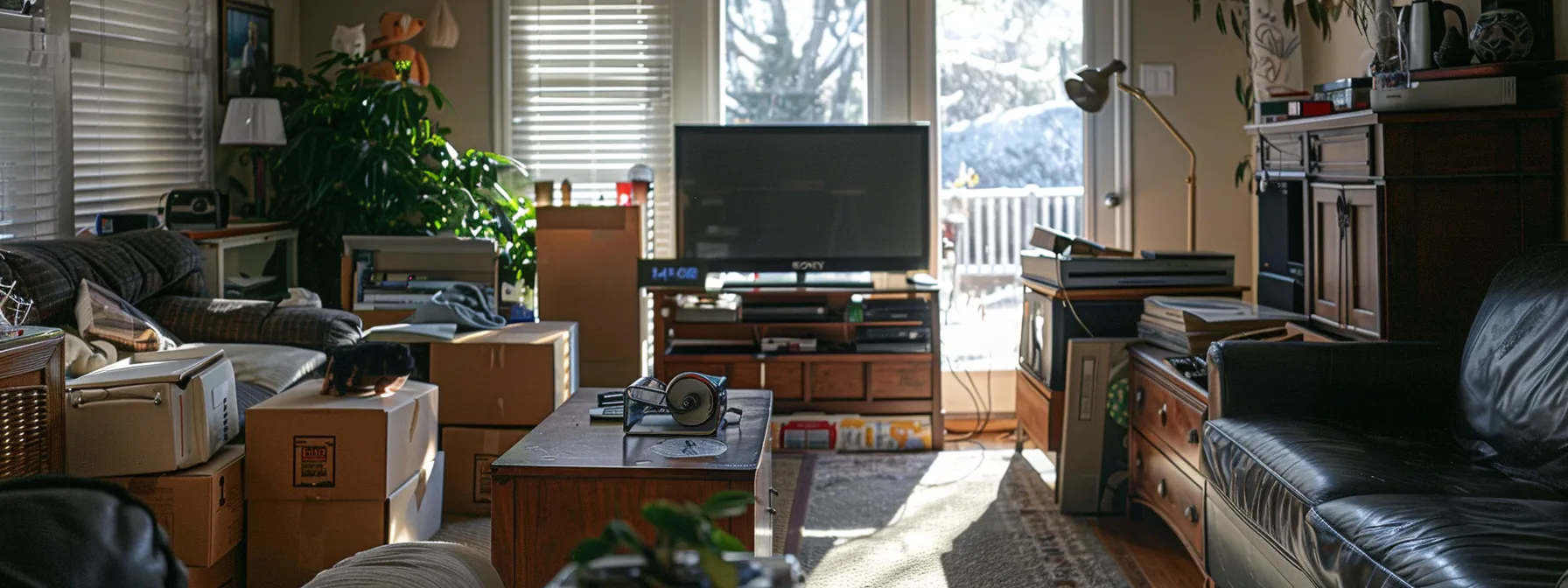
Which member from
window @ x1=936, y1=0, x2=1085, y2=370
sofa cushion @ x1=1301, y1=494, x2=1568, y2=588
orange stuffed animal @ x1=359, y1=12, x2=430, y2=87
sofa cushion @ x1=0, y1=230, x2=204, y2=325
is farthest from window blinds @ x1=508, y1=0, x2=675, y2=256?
sofa cushion @ x1=1301, y1=494, x2=1568, y2=588

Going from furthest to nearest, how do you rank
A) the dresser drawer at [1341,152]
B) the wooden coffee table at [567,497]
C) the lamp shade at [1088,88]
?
the lamp shade at [1088,88] < the dresser drawer at [1341,152] < the wooden coffee table at [567,497]

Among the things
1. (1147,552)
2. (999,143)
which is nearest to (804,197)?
(999,143)

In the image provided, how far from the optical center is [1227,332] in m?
3.39

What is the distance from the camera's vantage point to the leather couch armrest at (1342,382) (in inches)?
107

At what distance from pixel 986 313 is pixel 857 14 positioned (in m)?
1.32

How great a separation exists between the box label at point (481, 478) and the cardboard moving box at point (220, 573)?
0.83 meters

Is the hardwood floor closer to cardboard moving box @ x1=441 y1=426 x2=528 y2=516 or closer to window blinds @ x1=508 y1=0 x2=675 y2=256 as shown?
cardboard moving box @ x1=441 y1=426 x2=528 y2=516

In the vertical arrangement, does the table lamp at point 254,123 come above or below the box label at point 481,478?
above

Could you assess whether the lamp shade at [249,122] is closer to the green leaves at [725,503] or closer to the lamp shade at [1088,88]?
the lamp shade at [1088,88]

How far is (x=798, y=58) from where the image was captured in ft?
16.9

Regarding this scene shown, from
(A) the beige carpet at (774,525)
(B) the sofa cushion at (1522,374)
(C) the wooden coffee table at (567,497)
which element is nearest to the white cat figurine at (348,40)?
(A) the beige carpet at (774,525)

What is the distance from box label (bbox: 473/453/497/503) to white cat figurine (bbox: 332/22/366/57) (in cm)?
201

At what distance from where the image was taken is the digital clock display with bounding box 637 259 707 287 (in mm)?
4680

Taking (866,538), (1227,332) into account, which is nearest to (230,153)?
(866,538)
